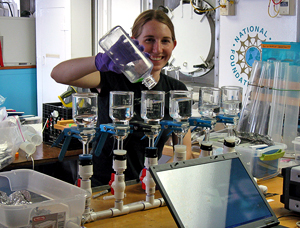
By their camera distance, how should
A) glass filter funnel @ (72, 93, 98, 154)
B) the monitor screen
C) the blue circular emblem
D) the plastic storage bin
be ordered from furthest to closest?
1. the blue circular emblem
2. glass filter funnel @ (72, 93, 98, 154)
3. the monitor screen
4. the plastic storage bin

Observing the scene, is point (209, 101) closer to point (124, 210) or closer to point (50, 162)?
point (124, 210)

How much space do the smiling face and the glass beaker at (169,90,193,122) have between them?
2.31 feet

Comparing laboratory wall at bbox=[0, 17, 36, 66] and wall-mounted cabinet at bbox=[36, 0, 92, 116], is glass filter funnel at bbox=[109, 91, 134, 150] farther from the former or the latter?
laboratory wall at bbox=[0, 17, 36, 66]

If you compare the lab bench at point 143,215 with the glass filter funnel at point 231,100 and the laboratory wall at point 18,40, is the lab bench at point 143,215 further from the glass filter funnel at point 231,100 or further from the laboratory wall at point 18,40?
the laboratory wall at point 18,40

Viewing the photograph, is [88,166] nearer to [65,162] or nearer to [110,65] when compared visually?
[110,65]

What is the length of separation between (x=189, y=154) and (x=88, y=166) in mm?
933

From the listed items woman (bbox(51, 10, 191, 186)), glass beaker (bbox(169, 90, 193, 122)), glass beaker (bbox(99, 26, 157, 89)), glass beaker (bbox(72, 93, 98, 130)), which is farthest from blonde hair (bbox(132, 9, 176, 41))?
glass beaker (bbox(72, 93, 98, 130))

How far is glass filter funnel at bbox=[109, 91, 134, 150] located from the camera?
1.21m

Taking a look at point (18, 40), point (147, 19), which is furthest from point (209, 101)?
point (18, 40)

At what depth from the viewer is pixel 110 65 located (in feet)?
4.92

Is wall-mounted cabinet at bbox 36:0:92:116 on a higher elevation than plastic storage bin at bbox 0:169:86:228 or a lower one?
higher

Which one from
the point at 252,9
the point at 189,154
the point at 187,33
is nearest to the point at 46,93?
the point at 187,33

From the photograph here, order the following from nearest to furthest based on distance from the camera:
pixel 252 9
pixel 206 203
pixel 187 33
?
pixel 206 203, pixel 252 9, pixel 187 33

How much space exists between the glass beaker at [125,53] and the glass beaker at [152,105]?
0.89 feet
